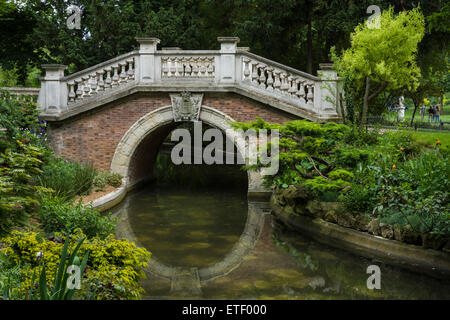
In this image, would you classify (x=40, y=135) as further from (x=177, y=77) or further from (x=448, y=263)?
(x=448, y=263)

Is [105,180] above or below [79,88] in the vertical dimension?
below

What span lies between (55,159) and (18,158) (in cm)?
618

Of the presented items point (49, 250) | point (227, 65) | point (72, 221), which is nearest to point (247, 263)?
point (72, 221)

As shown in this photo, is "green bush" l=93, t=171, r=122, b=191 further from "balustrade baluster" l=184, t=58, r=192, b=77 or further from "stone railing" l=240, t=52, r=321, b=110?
"stone railing" l=240, t=52, r=321, b=110

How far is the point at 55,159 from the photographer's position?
14297mm

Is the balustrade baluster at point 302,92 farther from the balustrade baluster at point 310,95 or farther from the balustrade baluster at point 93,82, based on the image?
the balustrade baluster at point 93,82

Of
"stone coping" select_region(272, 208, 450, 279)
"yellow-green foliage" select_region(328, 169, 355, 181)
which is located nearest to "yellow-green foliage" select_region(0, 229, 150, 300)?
"stone coping" select_region(272, 208, 450, 279)

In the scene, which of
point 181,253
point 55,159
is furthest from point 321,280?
point 55,159

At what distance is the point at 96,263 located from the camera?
6.63 metres

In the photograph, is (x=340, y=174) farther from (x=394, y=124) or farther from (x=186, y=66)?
(x=394, y=124)

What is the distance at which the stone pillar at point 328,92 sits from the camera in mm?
13203

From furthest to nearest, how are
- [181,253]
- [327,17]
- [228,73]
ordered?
[327,17] → [228,73] → [181,253]

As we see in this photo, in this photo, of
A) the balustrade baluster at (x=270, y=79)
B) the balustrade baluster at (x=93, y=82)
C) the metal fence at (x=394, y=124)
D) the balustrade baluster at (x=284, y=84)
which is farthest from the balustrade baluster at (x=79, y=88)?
the metal fence at (x=394, y=124)

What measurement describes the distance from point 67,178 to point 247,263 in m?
5.62
